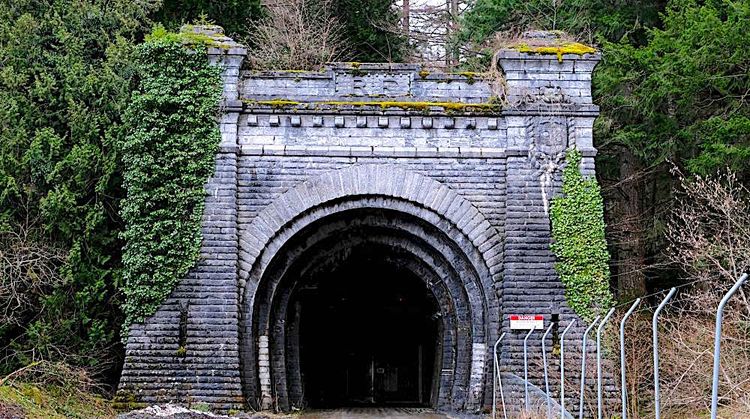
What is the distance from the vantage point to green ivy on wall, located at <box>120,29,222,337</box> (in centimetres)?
1614

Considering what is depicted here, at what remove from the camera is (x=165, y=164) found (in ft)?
53.9

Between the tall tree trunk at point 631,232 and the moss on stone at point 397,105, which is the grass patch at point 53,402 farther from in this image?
the tall tree trunk at point 631,232

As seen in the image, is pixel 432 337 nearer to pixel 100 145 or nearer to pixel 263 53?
pixel 263 53

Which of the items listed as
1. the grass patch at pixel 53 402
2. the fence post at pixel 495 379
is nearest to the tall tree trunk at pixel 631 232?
the fence post at pixel 495 379

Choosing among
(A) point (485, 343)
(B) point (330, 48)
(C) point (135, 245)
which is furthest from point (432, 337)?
(C) point (135, 245)

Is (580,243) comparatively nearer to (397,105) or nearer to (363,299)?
(397,105)

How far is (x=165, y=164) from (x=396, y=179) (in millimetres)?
4164

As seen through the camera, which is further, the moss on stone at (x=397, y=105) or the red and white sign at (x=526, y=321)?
the moss on stone at (x=397, y=105)

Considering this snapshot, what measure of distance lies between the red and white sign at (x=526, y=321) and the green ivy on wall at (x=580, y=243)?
2.12 feet

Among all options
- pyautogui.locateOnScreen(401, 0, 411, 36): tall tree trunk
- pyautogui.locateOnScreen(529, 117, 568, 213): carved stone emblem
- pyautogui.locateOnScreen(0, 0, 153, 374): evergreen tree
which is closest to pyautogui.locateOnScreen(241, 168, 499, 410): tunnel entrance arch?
pyautogui.locateOnScreen(529, 117, 568, 213): carved stone emblem

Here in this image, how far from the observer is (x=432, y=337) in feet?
75.6

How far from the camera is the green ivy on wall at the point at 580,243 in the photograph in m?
16.3

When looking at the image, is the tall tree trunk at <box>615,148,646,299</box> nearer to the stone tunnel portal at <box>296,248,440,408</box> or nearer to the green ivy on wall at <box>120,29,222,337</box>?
the stone tunnel portal at <box>296,248,440,408</box>

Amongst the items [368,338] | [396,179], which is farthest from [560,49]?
[368,338]
